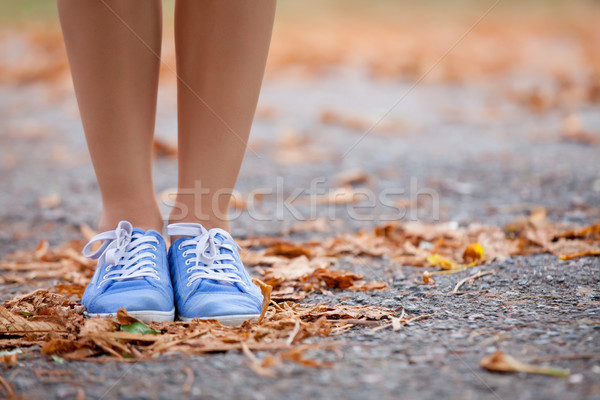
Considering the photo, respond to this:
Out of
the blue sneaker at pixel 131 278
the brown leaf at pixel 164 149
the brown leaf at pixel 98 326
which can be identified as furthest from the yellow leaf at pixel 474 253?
the brown leaf at pixel 164 149

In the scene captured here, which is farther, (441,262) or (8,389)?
(441,262)

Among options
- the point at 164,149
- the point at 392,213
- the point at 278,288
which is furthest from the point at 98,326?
the point at 164,149

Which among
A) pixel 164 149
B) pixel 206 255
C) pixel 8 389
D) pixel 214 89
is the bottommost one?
pixel 8 389

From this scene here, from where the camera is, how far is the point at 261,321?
1.07m

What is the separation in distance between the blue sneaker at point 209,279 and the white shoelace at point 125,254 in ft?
0.18

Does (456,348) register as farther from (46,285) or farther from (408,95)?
(408,95)

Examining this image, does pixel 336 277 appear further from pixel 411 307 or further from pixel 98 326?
pixel 98 326

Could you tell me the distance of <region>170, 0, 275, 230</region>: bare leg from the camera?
44.6 inches

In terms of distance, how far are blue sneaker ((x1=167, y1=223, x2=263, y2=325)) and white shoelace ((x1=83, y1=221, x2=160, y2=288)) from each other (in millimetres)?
53

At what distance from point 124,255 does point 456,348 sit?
0.67m

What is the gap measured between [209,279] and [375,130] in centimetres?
265

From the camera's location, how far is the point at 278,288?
4.39ft

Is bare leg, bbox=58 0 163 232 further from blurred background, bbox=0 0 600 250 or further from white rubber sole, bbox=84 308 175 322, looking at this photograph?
blurred background, bbox=0 0 600 250

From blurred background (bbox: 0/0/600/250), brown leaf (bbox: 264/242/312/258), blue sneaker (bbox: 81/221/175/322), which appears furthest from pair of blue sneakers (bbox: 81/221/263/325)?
blurred background (bbox: 0/0/600/250)
